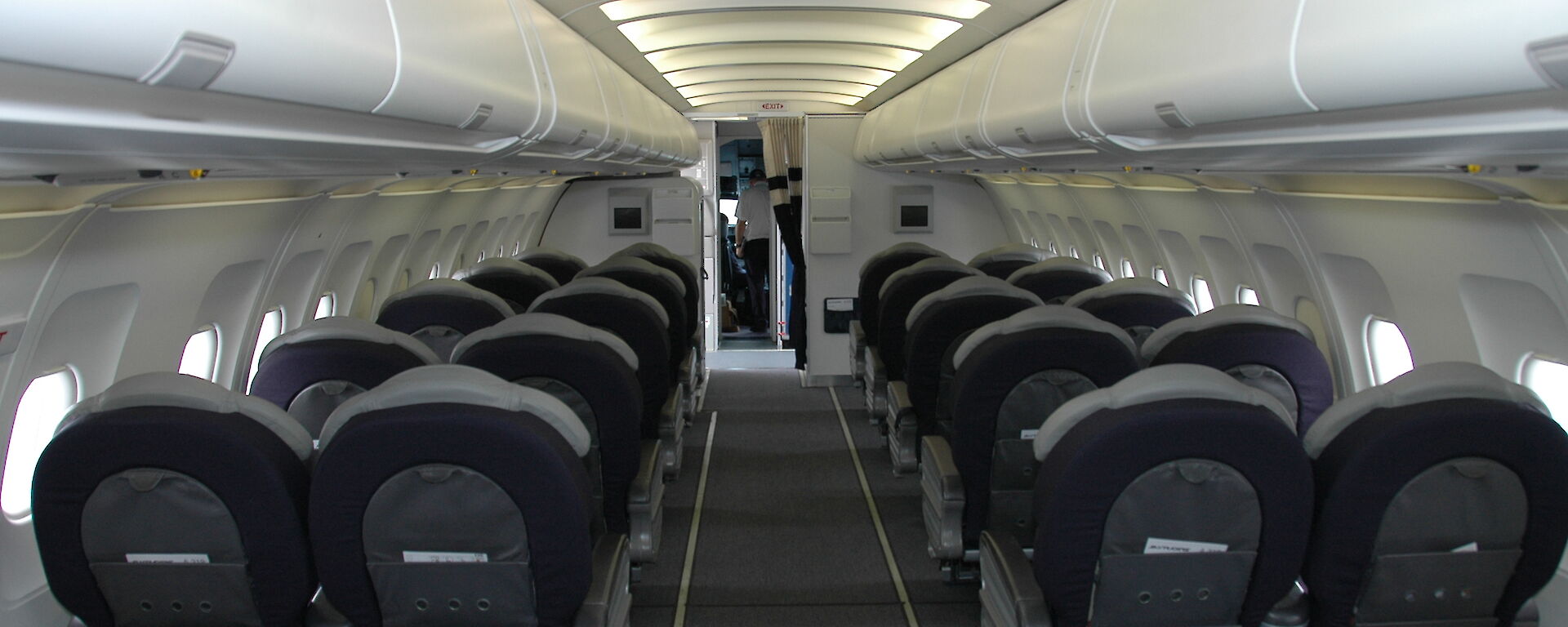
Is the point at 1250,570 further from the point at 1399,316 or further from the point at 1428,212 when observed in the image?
the point at 1399,316

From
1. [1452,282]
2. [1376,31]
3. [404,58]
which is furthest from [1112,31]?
[404,58]

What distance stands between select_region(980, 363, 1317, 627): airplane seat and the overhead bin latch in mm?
2395

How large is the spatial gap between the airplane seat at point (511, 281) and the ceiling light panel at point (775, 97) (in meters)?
3.90

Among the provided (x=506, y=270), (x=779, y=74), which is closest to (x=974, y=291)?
(x=506, y=270)

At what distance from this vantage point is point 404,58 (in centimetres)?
278

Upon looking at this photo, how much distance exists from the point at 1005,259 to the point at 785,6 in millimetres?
4450

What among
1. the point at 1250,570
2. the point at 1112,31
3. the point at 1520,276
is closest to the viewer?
the point at 1250,570

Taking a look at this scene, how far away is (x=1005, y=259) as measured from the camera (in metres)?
9.93

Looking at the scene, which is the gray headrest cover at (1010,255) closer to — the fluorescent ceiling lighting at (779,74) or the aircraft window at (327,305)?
the fluorescent ceiling lighting at (779,74)

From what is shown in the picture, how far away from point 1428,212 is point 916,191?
771cm

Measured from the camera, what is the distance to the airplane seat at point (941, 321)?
608 cm

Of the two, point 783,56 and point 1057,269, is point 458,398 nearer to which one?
point 1057,269

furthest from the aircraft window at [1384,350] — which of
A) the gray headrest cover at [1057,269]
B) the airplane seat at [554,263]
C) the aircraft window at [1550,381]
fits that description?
the airplane seat at [554,263]

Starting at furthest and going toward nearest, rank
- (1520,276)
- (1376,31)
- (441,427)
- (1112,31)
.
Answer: (1520,276)
(1112,31)
(441,427)
(1376,31)
